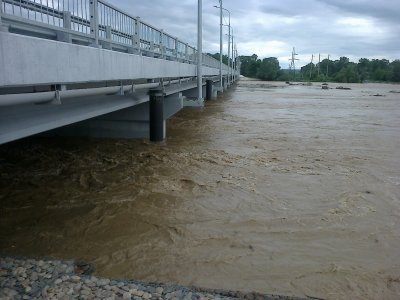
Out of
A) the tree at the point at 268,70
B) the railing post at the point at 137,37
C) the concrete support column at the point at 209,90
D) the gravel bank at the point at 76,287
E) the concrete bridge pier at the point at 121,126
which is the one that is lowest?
the gravel bank at the point at 76,287

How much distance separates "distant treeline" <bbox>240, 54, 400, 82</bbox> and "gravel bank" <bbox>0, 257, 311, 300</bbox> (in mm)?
128260

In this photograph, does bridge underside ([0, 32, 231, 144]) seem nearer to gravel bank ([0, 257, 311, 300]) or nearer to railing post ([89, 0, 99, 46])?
railing post ([89, 0, 99, 46])

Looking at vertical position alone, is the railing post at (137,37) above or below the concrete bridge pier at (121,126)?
above

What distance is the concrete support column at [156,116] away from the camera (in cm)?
1382

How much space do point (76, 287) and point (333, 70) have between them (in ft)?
509

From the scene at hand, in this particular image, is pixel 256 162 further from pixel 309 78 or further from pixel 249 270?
pixel 309 78

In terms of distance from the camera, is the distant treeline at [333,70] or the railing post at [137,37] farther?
the distant treeline at [333,70]

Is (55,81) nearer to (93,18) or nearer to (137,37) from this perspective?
(93,18)

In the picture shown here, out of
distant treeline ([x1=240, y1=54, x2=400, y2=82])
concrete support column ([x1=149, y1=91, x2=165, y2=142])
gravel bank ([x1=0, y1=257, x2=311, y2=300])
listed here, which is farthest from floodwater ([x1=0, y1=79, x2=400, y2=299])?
distant treeline ([x1=240, y1=54, x2=400, y2=82])

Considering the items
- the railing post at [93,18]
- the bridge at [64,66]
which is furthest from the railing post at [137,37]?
the railing post at [93,18]

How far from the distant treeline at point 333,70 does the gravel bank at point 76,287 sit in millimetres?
128260

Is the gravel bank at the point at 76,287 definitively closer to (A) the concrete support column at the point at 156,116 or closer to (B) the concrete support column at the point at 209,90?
(A) the concrete support column at the point at 156,116

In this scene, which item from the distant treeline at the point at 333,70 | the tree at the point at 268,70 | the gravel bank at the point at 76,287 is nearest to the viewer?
the gravel bank at the point at 76,287

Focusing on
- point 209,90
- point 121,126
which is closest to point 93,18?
point 121,126
